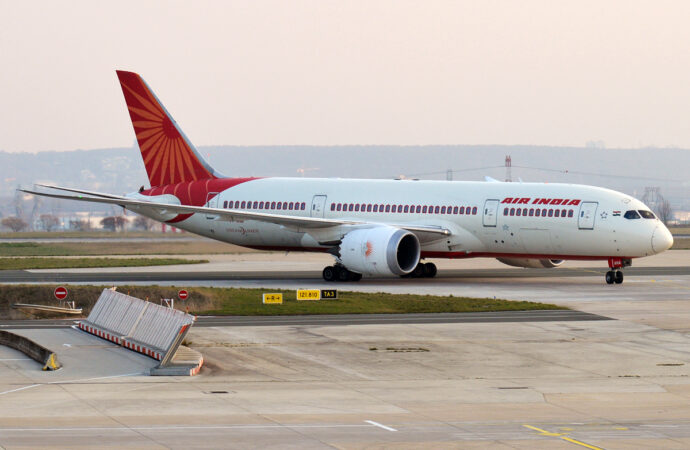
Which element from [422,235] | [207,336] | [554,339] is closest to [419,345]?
[554,339]

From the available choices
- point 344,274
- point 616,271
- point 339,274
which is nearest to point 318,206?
point 339,274

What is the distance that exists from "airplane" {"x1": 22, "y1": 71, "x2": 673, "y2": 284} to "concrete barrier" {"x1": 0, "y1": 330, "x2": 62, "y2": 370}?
17.1 meters

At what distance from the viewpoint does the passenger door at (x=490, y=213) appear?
46.3m

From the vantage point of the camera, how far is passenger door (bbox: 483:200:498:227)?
46.3 meters

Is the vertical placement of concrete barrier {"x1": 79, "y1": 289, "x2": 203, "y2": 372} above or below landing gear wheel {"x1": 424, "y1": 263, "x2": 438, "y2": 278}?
below

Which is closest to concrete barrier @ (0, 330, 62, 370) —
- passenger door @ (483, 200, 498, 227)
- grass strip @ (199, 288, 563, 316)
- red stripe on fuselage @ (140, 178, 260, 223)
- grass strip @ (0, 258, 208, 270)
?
grass strip @ (199, 288, 563, 316)

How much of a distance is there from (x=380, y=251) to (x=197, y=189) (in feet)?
41.6

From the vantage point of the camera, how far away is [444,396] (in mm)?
20688

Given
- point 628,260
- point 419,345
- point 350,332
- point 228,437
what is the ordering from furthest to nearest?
point 628,260 < point 350,332 < point 419,345 < point 228,437

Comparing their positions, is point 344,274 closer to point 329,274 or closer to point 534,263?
point 329,274

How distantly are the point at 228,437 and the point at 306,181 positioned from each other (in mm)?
36331

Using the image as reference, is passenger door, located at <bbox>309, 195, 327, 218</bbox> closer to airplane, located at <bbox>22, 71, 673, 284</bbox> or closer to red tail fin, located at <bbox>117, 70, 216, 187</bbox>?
airplane, located at <bbox>22, 71, 673, 284</bbox>

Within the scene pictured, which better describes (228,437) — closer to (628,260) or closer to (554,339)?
(554,339)

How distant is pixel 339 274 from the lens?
47625mm
